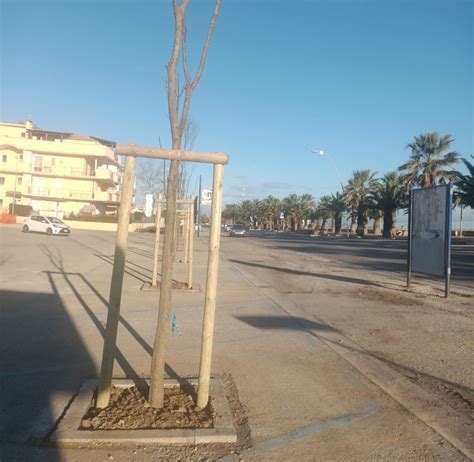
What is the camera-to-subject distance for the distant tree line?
46062mm

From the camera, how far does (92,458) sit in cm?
320

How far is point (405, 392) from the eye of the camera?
4.60 m

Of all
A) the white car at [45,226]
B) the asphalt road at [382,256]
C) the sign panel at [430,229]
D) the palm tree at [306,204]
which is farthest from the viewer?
the palm tree at [306,204]

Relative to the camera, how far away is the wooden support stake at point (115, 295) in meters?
3.84

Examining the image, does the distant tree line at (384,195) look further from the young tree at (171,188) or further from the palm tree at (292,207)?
the young tree at (171,188)

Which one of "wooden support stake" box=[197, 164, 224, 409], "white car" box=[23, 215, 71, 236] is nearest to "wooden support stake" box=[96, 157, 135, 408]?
"wooden support stake" box=[197, 164, 224, 409]

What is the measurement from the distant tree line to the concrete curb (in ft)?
114

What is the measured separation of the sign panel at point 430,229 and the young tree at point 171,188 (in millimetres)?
7479

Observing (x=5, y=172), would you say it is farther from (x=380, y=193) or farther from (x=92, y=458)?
(x=92, y=458)

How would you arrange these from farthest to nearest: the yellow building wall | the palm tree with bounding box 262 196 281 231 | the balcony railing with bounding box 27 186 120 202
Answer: the palm tree with bounding box 262 196 281 231 < the yellow building wall < the balcony railing with bounding box 27 186 120 202

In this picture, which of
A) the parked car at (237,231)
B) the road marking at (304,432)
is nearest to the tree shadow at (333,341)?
the road marking at (304,432)

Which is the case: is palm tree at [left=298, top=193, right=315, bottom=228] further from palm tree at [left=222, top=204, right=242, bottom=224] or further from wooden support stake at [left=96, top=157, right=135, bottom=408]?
wooden support stake at [left=96, top=157, right=135, bottom=408]

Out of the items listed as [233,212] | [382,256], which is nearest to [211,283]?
[382,256]

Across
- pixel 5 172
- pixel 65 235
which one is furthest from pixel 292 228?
pixel 65 235
